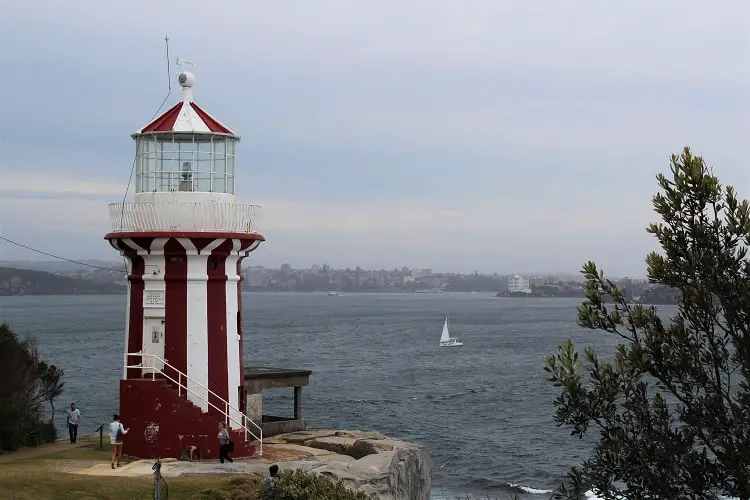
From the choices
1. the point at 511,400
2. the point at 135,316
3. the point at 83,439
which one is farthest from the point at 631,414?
the point at 511,400

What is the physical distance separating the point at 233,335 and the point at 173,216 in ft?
7.23

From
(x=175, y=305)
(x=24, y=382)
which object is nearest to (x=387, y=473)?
(x=175, y=305)

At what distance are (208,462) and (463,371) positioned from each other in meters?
56.4

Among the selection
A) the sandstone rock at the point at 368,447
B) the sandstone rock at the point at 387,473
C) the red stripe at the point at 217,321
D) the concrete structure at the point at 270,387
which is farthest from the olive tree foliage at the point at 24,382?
the sandstone rock at the point at 387,473

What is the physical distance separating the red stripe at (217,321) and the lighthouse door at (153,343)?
77 centimetres

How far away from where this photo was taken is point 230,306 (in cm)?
1630

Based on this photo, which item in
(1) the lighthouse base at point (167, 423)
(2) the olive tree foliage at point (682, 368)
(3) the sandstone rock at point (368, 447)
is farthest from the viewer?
(3) the sandstone rock at point (368, 447)

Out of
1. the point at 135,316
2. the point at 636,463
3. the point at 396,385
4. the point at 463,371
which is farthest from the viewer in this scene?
the point at 463,371

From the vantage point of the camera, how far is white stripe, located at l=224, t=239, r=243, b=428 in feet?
53.0

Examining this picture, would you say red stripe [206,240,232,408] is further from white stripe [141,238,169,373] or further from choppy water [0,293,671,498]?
choppy water [0,293,671,498]

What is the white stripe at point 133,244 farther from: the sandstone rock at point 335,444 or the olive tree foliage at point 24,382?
the olive tree foliage at point 24,382

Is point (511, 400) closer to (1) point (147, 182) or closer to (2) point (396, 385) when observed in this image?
(2) point (396, 385)

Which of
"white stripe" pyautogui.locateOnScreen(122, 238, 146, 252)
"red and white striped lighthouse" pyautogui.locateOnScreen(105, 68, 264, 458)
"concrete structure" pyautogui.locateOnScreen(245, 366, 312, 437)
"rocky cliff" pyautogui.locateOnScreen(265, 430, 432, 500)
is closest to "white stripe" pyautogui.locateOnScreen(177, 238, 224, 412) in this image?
"red and white striped lighthouse" pyautogui.locateOnScreen(105, 68, 264, 458)

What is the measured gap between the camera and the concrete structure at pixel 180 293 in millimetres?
15438
